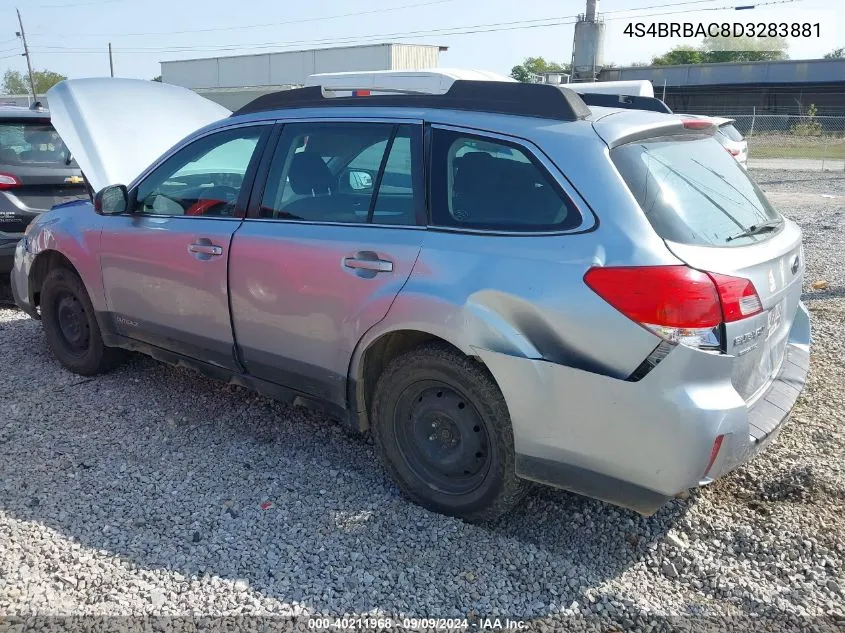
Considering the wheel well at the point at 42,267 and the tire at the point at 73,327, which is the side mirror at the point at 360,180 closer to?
the tire at the point at 73,327

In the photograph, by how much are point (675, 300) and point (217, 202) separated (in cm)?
→ 261

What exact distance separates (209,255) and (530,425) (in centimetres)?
207

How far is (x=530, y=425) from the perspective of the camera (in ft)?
10.1

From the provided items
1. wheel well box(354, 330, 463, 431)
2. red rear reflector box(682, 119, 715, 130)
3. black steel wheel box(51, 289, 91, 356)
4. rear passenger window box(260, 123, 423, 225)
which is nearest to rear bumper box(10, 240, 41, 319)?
black steel wheel box(51, 289, 91, 356)

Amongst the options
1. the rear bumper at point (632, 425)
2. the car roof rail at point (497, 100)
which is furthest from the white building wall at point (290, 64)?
the rear bumper at point (632, 425)

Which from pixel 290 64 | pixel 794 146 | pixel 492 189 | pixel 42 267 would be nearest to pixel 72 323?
pixel 42 267

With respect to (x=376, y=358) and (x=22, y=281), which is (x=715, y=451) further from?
(x=22, y=281)

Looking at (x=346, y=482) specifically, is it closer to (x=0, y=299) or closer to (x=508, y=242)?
(x=508, y=242)

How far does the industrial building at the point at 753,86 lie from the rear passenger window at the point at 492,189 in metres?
42.1

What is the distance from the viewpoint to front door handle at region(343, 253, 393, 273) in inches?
134

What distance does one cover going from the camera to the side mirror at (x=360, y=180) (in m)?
3.69

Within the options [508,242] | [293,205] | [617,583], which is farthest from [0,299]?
[617,583]

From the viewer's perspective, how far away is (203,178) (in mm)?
4453

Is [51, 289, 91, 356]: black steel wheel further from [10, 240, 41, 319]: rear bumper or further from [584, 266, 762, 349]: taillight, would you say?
[584, 266, 762, 349]: taillight
